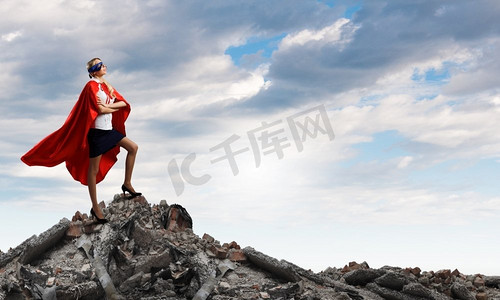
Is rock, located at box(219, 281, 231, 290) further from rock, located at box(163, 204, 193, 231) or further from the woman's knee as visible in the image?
the woman's knee

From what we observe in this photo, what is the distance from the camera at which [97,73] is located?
27.5 ft

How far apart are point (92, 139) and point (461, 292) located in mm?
6529

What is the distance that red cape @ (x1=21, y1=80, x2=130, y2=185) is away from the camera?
324 inches

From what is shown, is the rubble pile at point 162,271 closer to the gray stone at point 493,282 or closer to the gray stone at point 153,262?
the gray stone at point 153,262

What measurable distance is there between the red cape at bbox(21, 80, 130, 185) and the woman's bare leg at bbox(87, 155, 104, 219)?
→ 195 mm

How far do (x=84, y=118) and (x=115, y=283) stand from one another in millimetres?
2495

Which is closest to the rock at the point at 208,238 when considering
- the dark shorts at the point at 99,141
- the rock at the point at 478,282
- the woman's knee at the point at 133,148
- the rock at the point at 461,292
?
the woman's knee at the point at 133,148

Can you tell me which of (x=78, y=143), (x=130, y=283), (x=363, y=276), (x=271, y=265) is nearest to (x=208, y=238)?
(x=271, y=265)

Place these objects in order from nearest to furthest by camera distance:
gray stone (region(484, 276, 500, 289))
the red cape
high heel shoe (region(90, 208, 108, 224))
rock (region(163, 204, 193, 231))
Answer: the red cape → high heel shoe (region(90, 208, 108, 224)) → rock (region(163, 204, 193, 231)) → gray stone (region(484, 276, 500, 289))

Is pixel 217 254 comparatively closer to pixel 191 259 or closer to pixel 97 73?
pixel 191 259

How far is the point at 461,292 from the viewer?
921cm

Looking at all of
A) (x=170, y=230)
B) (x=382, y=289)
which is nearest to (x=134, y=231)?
(x=170, y=230)

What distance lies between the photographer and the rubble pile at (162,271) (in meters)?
7.71

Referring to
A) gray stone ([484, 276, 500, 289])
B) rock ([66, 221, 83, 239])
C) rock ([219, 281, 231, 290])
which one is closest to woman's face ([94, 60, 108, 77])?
rock ([66, 221, 83, 239])
